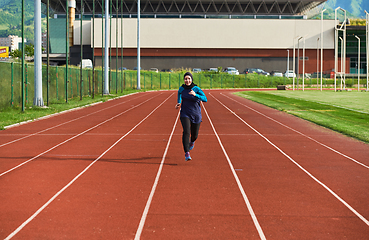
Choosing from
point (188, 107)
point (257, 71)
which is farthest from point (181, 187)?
point (257, 71)

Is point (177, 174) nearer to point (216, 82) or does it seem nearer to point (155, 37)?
point (216, 82)

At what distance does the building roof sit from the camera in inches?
3398

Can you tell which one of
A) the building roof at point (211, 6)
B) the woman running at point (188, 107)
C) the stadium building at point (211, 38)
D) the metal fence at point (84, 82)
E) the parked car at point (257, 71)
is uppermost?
the building roof at point (211, 6)

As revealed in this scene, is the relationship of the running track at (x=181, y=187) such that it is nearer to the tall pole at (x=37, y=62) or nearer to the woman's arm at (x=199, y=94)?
the woman's arm at (x=199, y=94)

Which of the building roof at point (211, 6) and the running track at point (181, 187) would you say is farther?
the building roof at point (211, 6)

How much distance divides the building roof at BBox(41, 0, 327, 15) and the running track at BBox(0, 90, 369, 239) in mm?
75087

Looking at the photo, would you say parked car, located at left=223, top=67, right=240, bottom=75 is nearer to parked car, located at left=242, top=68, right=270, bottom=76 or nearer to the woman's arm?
parked car, located at left=242, top=68, right=270, bottom=76

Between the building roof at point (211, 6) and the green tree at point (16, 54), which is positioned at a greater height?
the building roof at point (211, 6)

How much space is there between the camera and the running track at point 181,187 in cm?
573

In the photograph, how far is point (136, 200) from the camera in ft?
23.1

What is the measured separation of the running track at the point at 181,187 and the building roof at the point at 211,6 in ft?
246

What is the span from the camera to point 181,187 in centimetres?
791

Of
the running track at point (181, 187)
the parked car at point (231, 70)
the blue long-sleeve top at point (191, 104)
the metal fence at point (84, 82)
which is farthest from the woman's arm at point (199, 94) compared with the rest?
the parked car at point (231, 70)

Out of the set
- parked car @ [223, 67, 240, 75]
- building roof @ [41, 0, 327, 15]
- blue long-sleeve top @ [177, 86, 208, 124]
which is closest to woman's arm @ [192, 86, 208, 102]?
blue long-sleeve top @ [177, 86, 208, 124]
